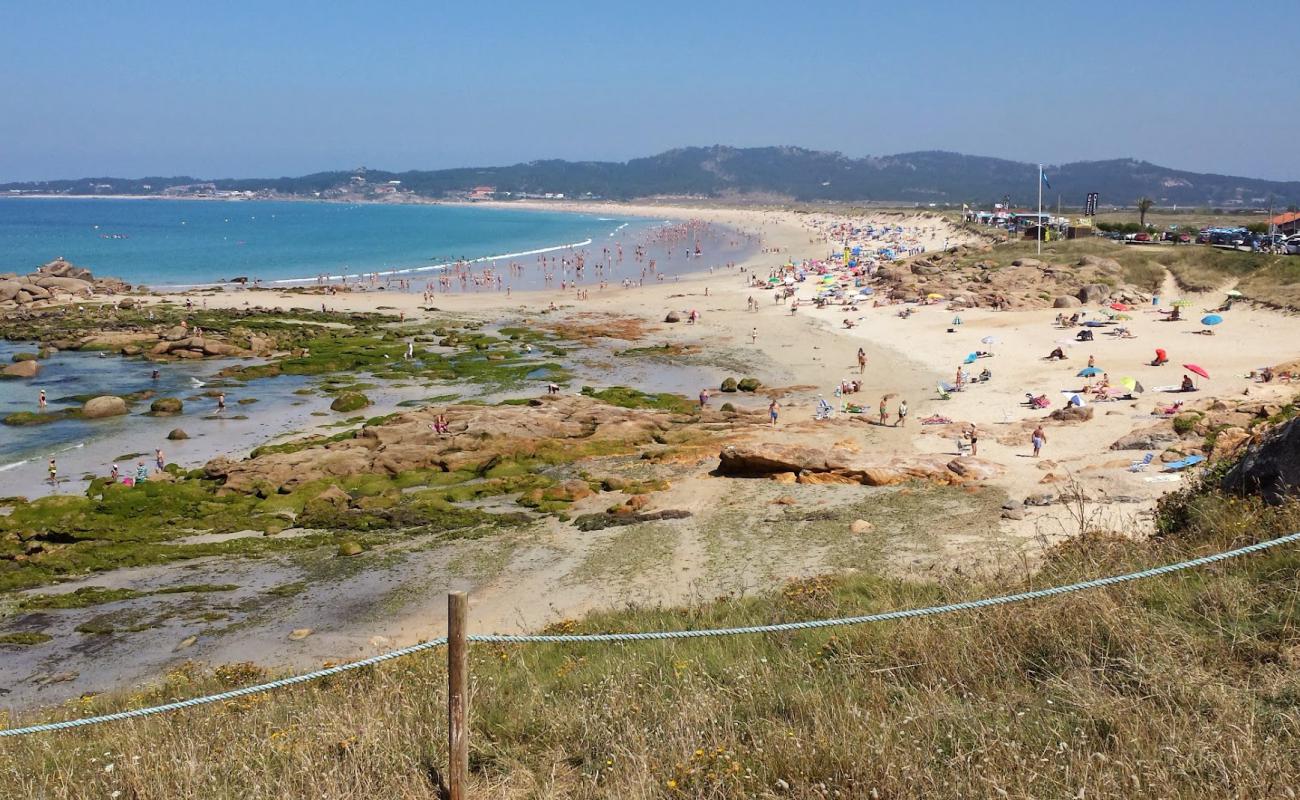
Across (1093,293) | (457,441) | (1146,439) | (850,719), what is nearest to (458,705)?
(850,719)

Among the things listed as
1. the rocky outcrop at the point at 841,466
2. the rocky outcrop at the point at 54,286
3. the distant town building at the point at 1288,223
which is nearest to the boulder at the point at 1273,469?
the rocky outcrop at the point at 841,466

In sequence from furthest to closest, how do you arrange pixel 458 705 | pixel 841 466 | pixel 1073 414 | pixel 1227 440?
pixel 1073 414, pixel 841 466, pixel 1227 440, pixel 458 705

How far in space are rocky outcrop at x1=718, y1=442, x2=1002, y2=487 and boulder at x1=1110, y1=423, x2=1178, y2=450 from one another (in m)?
3.62

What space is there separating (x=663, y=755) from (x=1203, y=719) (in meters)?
2.80

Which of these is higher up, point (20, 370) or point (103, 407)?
point (20, 370)

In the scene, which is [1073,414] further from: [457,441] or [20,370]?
[20,370]

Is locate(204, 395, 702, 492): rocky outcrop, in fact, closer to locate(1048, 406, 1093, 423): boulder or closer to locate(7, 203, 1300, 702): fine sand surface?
locate(7, 203, 1300, 702): fine sand surface

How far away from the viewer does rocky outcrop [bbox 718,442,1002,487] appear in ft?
66.8

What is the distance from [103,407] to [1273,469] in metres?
33.4

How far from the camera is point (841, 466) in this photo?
2106cm

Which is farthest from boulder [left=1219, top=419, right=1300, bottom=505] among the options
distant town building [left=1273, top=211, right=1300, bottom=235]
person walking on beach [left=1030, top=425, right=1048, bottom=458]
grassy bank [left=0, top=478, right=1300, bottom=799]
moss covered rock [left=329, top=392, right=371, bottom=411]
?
distant town building [left=1273, top=211, right=1300, bottom=235]

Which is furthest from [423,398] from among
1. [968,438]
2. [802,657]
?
[802,657]

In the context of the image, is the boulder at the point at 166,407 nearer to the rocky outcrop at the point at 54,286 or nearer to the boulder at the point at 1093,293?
the rocky outcrop at the point at 54,286

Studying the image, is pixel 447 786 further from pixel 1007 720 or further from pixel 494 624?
pixel 494 624
